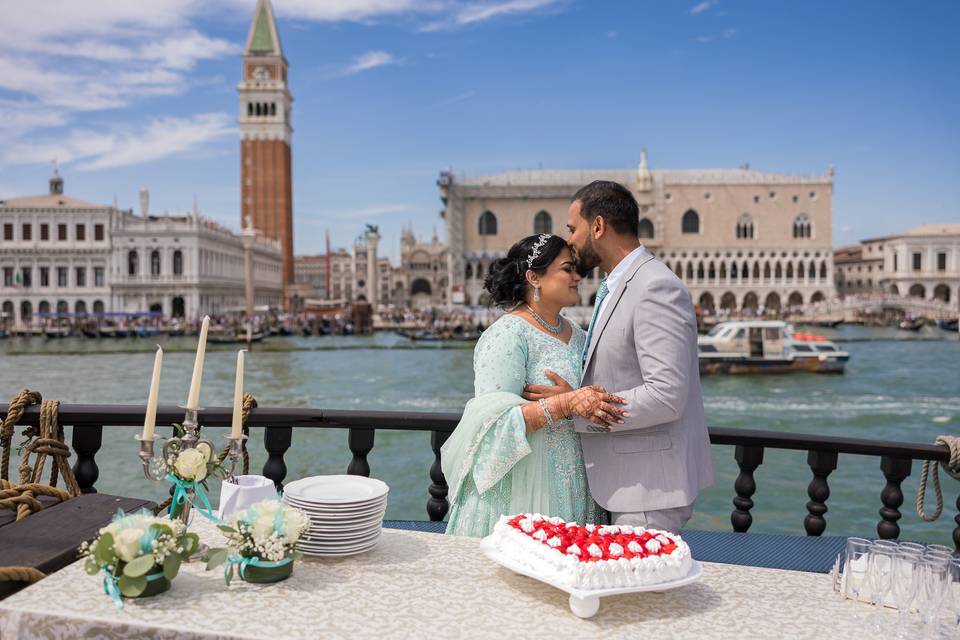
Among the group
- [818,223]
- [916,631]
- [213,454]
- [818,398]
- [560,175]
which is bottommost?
[818,398]

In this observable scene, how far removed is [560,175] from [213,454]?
155ft

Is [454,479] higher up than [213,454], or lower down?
lower down

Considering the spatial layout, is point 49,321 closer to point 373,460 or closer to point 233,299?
point 233,299

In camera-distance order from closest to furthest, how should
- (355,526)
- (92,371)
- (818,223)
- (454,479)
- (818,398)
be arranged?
(355,526) → (454,479) → (818,398) → (92,371) → (818,223)

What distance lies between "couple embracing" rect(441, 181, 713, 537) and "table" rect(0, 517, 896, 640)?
32cm

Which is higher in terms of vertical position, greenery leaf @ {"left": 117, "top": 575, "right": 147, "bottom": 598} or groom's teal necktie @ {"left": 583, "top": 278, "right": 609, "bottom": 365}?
groom's teal necktie @ {"left": 583, "top": 278, "right": 609, "bottom": 365}

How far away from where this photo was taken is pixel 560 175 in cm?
4750

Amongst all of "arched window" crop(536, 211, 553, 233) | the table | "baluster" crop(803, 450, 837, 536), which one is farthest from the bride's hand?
"arched window" crop(536, 211, 553, 233)

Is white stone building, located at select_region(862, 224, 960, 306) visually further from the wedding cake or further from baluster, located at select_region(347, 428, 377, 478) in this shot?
the wedding cake

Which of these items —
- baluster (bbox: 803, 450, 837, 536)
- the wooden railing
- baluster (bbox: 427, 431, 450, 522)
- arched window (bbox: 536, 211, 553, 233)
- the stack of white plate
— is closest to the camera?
the stack of white plate

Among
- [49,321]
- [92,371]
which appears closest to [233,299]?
[49,321]

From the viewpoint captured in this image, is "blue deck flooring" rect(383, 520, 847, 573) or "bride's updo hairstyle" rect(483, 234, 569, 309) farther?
"blue deck flooring" rect(383, 520, 847, 573)

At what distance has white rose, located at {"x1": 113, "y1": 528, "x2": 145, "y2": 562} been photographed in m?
1.21

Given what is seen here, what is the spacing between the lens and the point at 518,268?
1888mm
